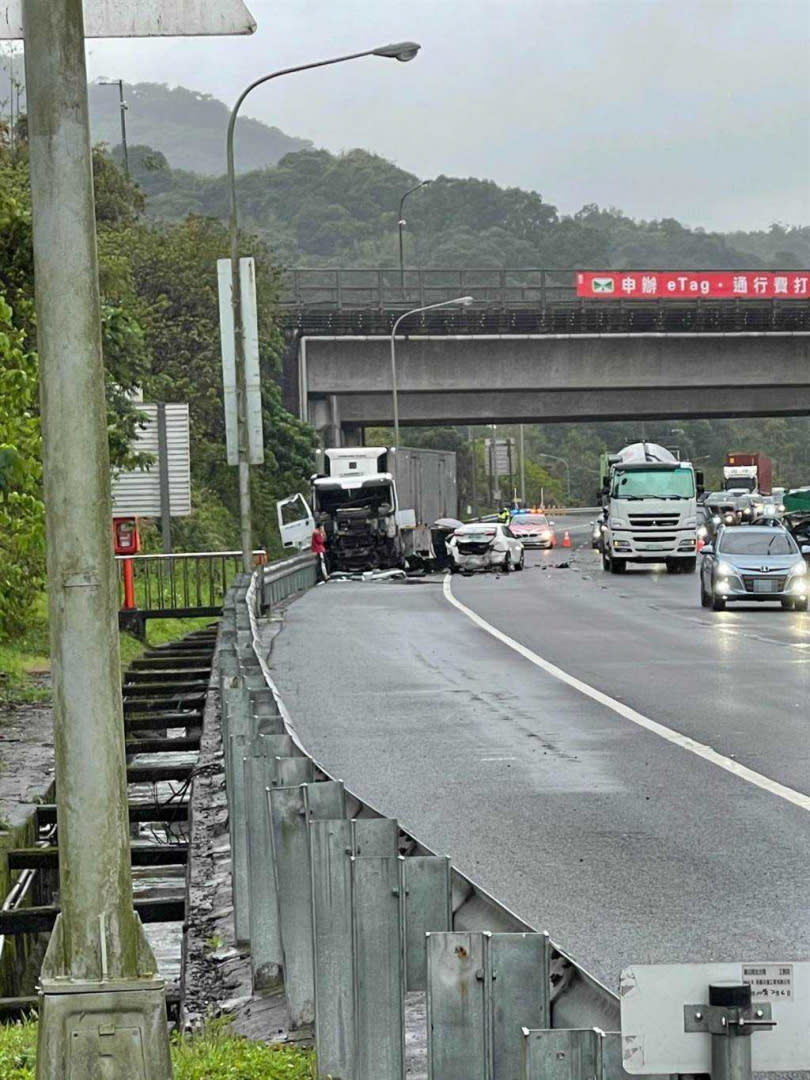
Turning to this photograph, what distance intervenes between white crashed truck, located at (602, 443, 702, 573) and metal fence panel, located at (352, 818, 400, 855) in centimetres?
4780

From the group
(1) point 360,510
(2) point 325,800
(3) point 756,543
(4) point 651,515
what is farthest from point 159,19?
(1) point 360,510

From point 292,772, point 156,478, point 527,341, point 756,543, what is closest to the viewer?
point 292,772

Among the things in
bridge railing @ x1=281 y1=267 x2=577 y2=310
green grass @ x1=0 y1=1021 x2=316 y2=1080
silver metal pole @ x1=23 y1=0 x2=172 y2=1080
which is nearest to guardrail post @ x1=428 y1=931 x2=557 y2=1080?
silver metal pole @ x1=23 y1=0 x2=172 y2=1080

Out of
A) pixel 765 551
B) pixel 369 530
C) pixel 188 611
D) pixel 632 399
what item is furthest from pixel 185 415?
pixel 632 399

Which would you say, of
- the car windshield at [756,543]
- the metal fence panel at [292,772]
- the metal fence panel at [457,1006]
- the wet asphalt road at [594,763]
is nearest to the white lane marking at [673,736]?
the wet asphalt road at [594,763]

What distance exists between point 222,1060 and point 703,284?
239 feet

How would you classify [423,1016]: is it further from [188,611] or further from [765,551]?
[765,551]

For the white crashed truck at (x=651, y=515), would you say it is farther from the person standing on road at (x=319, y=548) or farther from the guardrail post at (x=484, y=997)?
the guardrail post at (x=484, y=997)

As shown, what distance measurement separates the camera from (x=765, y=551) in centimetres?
3703

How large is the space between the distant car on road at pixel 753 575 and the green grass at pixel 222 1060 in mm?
29353

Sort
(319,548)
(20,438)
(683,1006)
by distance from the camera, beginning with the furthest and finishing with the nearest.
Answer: (319,548)
(20,438)
(683,1006)

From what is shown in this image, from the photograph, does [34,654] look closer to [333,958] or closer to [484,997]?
[333,958]

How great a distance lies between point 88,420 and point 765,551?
1289 inches

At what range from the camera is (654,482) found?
54281 mm
